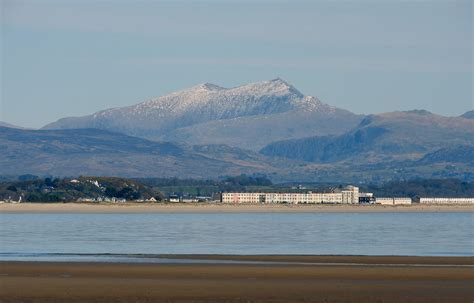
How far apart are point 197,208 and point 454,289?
12219 cm

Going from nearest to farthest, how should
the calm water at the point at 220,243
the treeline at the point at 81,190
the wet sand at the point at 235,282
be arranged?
1. the wet sand at the point at 235,282
2. the calm water at the point at 220,243
3. the treeline at the point at 81,190

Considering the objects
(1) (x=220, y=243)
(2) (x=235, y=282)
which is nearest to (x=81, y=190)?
(1) (x=220, y=243)

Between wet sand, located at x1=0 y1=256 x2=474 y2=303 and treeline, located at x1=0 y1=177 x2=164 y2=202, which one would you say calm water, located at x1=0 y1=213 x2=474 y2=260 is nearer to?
wet sand, located at x1=0 y1=256 x2=474 y2=303

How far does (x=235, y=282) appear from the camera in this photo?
34188 millimetres

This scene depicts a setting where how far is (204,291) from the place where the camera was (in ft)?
104

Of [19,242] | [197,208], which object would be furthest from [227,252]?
[197,208]

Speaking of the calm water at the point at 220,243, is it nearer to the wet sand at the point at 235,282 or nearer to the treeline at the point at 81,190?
the wet sand at the point at 235,282

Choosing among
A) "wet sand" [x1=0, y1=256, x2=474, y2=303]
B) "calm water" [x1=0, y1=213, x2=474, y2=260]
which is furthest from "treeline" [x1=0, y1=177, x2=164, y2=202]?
"wet sand" [x1=0, y1=256, x2=474, y2=303]

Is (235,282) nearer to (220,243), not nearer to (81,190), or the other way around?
(220,243)

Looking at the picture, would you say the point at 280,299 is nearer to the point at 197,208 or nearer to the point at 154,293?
the point at 154,293

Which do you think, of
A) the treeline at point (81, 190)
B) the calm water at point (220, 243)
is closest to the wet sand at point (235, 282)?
the calm water at point (220, 243)

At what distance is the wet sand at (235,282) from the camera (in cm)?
3027

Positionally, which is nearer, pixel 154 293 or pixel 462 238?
pixel 154 293

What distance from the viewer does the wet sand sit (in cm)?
3027
